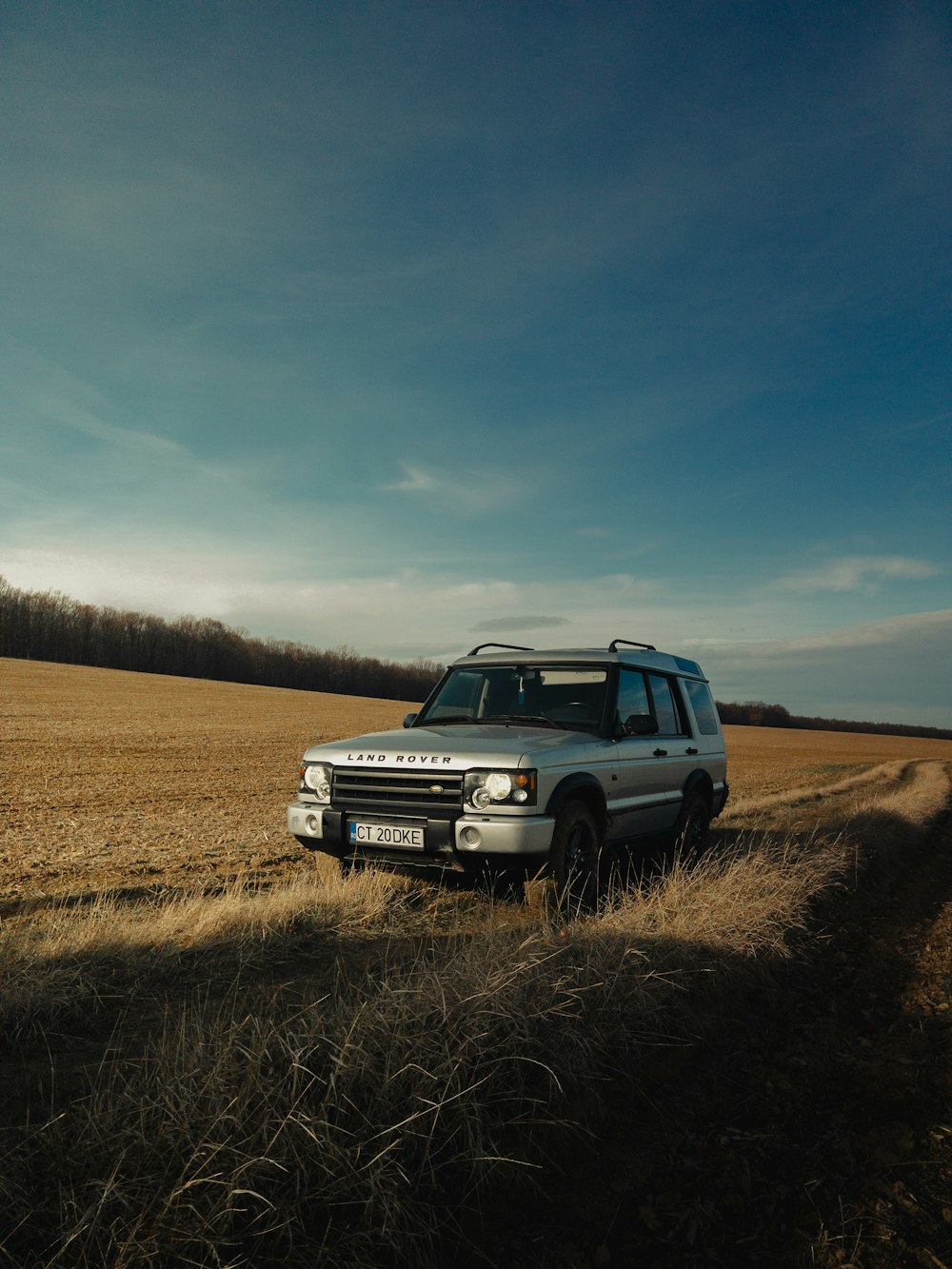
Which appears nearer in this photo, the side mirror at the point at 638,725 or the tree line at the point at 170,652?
the side mirror at the point at 638,725

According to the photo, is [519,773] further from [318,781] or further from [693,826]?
[693,826]

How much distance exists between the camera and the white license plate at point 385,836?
5.77 meters

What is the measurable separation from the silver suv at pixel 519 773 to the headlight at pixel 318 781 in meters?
0.01

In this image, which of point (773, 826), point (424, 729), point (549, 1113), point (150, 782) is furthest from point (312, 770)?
point (150, 782)

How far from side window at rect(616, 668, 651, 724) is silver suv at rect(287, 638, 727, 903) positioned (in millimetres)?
16

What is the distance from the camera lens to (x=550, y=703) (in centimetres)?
715

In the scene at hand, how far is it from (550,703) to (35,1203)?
5220mm

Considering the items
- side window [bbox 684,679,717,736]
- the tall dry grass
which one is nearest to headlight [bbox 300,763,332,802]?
the tall dry grass

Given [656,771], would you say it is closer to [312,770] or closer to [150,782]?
[312,770]

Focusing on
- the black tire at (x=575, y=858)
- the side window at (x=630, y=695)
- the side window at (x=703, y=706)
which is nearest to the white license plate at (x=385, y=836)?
the black tire at (x=575, y=858)

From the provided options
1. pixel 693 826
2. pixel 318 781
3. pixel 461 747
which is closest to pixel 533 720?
pixel 461 747

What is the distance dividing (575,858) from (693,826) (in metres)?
3.10

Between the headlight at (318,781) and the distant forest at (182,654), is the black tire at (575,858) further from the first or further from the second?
the distant forest at (182,654)

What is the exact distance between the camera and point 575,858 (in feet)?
20.0
